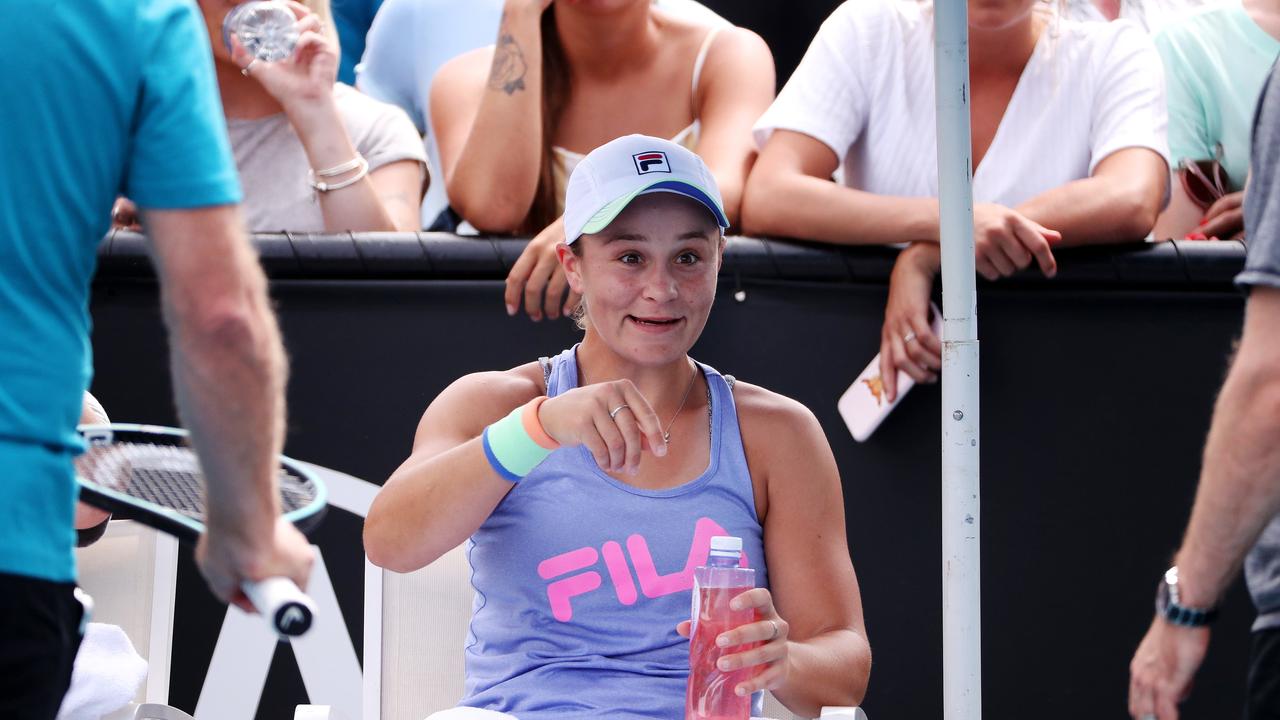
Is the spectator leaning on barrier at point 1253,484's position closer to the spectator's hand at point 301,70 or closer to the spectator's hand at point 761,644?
the spectator's hand at point 761,644

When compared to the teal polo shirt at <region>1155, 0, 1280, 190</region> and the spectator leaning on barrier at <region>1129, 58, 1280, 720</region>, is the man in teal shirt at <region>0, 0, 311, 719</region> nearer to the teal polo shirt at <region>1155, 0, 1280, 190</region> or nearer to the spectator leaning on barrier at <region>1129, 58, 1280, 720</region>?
the spectator leaning on barrier at <region>1129, 58, 1280, 720</region>

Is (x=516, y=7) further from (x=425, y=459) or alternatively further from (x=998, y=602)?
(x=998, y=602)

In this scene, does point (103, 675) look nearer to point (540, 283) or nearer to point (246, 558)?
point (540, 283)

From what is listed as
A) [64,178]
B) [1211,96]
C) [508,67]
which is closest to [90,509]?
[64,178]

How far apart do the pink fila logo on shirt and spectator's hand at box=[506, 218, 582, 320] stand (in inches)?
24.3

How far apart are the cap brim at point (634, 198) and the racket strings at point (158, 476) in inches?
30.1

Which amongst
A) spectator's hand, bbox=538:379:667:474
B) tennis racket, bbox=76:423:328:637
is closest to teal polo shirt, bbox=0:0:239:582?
tennis racket, bbox=76:423:328:637

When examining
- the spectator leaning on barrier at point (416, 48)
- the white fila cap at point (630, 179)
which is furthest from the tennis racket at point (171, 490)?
the spectator leaning on barrier at point (416, 48)

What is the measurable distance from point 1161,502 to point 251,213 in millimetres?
1973

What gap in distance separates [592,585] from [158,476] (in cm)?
83

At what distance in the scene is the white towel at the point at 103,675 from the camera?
8.42ft

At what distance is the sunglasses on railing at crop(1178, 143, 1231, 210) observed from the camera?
351cm

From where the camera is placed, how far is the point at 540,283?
2.84 meters

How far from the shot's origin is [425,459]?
237cm
